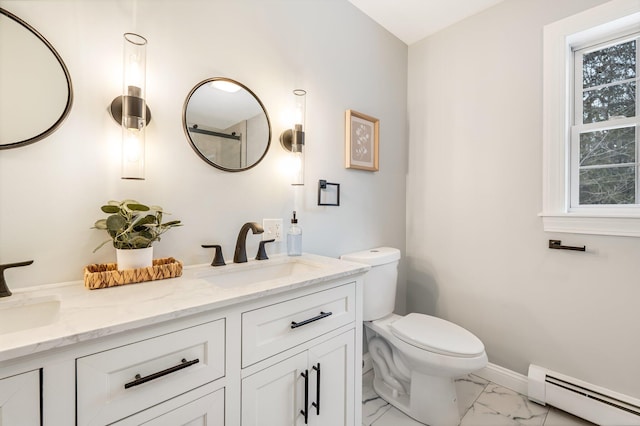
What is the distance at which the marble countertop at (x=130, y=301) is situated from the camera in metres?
0.55

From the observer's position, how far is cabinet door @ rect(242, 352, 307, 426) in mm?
860

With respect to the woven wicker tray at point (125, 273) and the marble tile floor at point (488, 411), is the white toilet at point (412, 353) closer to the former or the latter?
the marble tile floor at point (488, 411)

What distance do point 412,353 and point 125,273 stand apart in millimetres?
1339

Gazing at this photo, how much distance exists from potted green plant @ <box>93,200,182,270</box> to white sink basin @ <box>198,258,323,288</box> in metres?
0.22

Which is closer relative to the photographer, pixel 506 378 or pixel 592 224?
pixel 592 224

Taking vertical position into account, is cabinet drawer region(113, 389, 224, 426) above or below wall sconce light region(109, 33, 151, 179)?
below

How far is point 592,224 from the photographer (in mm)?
1519

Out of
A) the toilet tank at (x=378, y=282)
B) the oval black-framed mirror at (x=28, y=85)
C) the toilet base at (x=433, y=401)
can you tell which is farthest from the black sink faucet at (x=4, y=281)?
the toilet base at (x=433, y=401)

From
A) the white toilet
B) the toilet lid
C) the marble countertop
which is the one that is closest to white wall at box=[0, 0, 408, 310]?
the marble countertop

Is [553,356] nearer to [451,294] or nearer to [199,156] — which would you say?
[451,294]

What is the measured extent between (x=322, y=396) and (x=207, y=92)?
135 centimetres

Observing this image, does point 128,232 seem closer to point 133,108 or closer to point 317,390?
point 133,108

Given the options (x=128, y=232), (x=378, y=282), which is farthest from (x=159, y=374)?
(x=378, y=282)

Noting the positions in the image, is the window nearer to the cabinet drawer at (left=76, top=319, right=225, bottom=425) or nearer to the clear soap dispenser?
the clear soap dispenser
